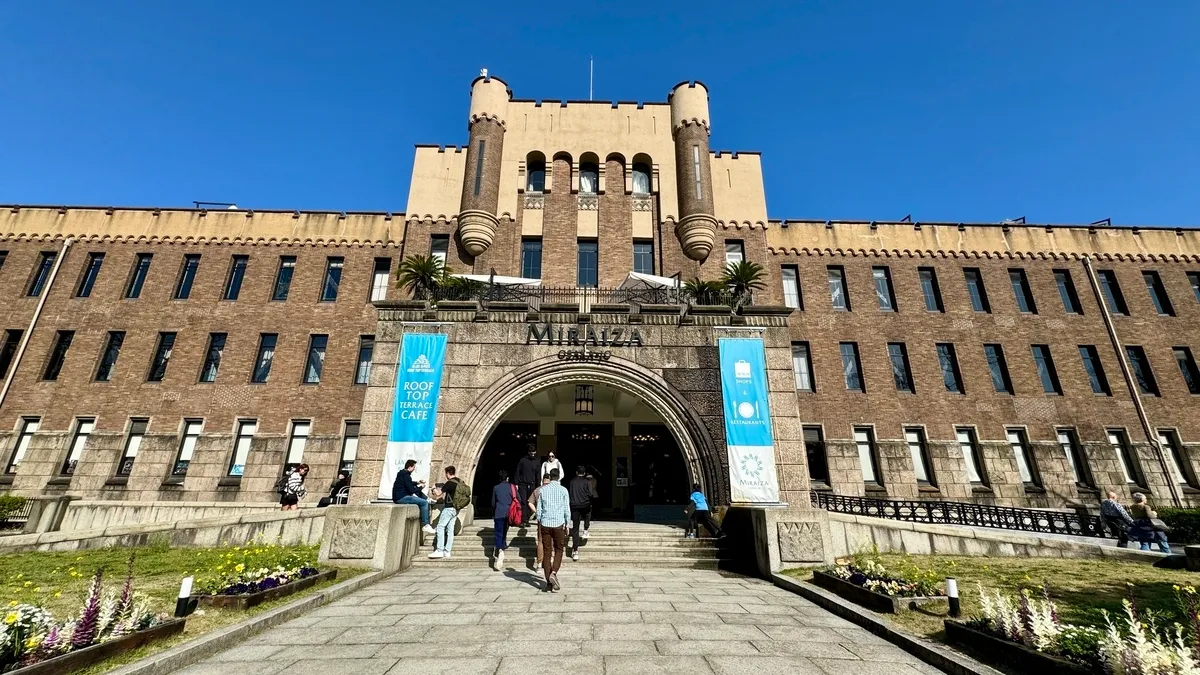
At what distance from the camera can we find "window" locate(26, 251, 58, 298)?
22.9 meters

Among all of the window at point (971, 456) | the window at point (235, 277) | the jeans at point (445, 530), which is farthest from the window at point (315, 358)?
the window at point (971, 456)

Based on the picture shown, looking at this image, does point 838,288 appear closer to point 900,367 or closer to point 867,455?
point 900,367

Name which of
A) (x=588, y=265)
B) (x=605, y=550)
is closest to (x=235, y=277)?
(x=588, y=265)

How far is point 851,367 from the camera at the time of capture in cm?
2241

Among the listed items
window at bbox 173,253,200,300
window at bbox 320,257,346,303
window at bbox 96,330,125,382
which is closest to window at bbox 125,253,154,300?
window at bbox 173,253,200,300

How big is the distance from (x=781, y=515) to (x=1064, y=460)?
1893 cm

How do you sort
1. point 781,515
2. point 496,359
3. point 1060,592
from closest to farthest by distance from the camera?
point 1060,592 < point 781,515 < point 496,359

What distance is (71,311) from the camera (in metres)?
22.4

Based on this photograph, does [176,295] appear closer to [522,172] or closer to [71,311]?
[71,311]

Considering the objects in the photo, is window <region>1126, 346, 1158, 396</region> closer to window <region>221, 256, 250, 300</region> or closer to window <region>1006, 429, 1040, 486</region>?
window <region>1006, 429, 1040, 486</region>

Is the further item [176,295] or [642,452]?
[176,295]

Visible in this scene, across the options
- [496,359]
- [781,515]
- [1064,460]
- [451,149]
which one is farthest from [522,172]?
[1064,460]

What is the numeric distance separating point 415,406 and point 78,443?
58.8 ft

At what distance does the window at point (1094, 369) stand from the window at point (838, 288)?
10920mm
